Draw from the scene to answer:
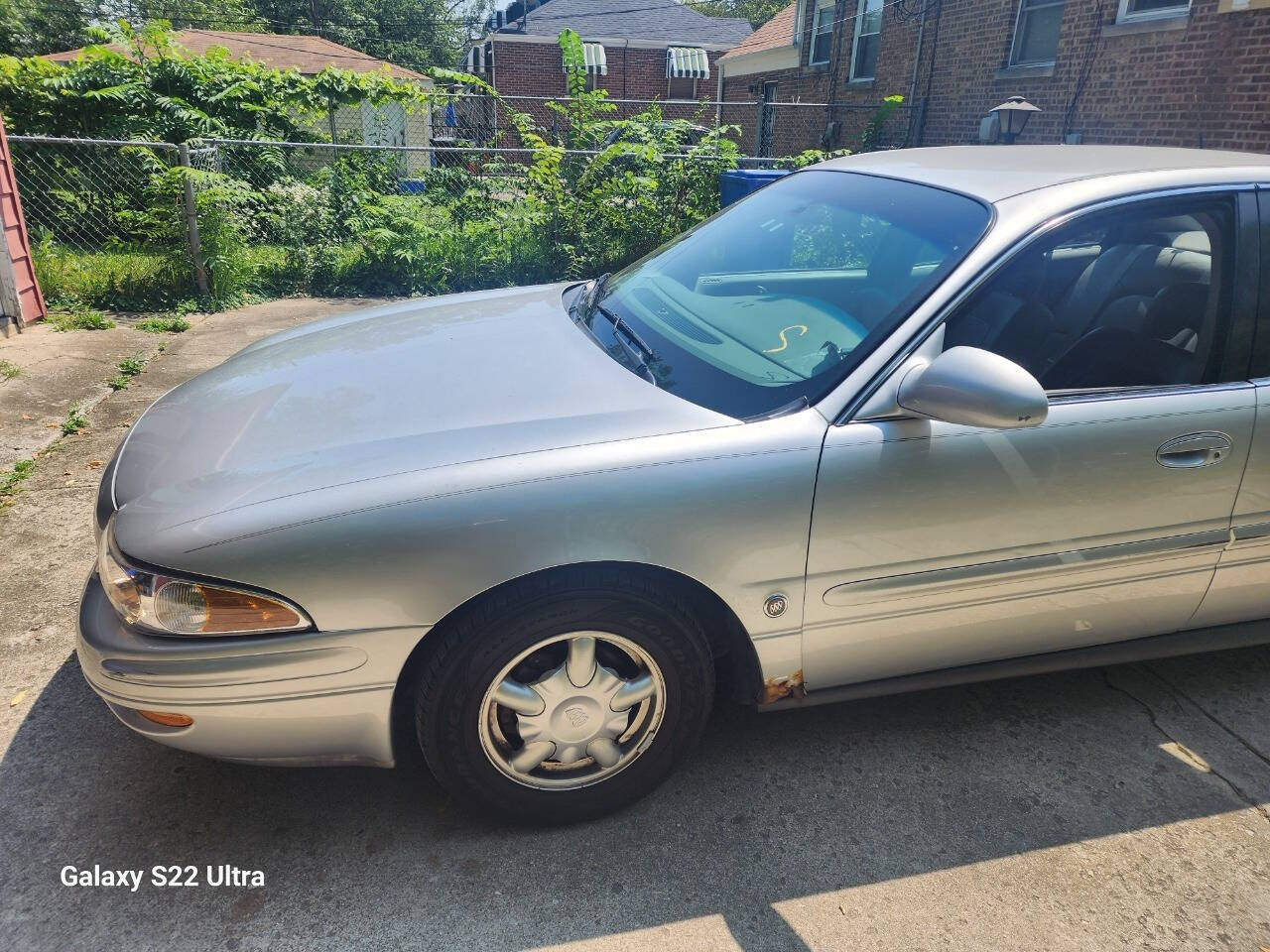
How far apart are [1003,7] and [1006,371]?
1144 centimetres

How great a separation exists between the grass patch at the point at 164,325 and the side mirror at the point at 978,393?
6832 mm

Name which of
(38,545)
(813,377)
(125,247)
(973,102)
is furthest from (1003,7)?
(38,545)

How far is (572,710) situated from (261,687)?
717 millimetres

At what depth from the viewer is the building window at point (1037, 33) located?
10531 millimetres

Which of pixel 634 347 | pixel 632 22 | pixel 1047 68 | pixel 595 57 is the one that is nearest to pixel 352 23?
pixel 632 22

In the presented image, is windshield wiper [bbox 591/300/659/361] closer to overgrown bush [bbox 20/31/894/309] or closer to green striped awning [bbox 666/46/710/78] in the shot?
overgrown bush [bbox 20/31/894/309]

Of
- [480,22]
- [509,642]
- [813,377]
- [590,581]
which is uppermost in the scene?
[480,22]

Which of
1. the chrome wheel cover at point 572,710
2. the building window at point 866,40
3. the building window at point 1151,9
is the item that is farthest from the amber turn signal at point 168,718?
the building window at point 866,40

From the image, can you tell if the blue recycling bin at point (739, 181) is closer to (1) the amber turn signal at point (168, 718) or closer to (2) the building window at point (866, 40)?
(2) the building window at point (866, 40)

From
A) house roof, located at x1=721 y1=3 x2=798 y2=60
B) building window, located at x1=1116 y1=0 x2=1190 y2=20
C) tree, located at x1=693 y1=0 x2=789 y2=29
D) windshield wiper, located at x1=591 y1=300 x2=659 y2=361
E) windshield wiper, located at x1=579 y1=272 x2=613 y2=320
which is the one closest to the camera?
windshield wiper, located at x1=591 y1=300 x2=659 y2=361

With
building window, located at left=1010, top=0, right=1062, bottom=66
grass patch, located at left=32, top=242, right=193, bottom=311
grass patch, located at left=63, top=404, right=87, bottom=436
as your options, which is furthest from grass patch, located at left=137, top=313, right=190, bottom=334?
building window, located at left=1010, top=0, right=1062, bottom=66

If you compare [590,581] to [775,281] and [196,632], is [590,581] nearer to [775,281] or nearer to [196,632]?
[196,632]

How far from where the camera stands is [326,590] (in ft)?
6.26

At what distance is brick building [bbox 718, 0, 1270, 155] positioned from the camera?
324 inches
